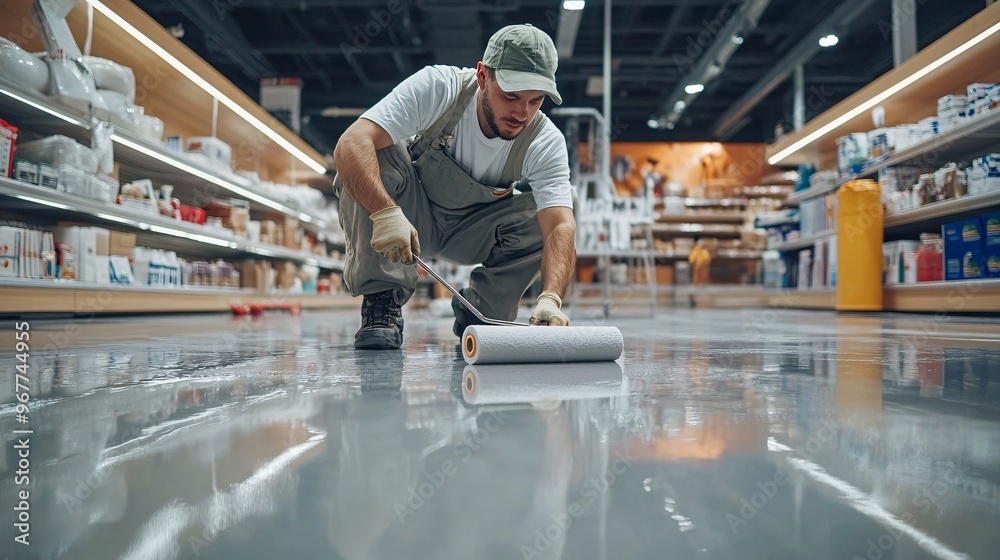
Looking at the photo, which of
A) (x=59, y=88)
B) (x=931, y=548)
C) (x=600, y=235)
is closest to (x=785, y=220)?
(x=600, y=235)

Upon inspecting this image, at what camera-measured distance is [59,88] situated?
294 cm

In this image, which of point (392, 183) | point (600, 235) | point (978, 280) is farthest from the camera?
point (600, 235)

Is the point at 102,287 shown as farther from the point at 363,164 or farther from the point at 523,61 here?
the point at 523,61

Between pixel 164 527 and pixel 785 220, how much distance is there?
7443 millimetres

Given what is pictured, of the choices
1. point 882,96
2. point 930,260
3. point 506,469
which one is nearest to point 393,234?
point 506,469

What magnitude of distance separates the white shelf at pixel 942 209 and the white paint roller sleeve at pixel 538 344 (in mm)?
3439

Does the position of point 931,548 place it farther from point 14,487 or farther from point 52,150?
point 52,150

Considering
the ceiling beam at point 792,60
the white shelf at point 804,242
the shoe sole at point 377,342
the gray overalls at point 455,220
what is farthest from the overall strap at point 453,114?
the ceiling beam at point 792,60

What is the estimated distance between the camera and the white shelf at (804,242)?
5.79 m

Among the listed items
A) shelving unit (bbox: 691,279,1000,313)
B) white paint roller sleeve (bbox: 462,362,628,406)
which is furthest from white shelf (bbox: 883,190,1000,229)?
white paint roller sleeve (bbox: 462,362,628,406)

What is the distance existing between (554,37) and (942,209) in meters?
5.10

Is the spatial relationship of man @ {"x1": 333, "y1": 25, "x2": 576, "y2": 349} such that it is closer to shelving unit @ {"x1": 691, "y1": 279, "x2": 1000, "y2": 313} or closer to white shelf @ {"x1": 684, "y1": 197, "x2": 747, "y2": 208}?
shelving unit @ {"x1": 691, "y1": 279, "x2": 1000, "y2": 313}

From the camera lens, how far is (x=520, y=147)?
Answer: 5.66ft

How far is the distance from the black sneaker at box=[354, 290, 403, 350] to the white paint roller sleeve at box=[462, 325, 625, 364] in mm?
437
